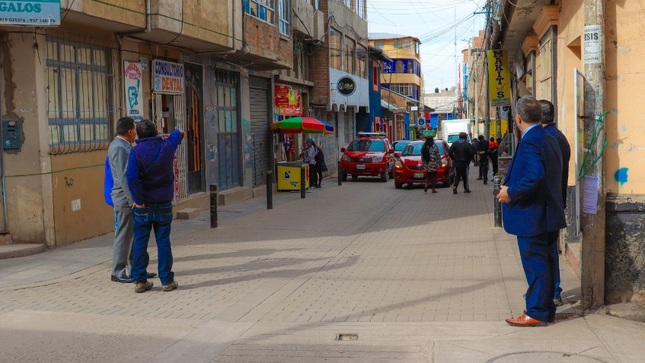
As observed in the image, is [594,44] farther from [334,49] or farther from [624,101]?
[334,49]

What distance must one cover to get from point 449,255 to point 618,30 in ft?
15.2

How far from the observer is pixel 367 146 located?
30.8 metres

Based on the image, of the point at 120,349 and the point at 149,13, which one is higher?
the point at 149,13

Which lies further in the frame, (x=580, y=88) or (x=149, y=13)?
(x=149, y=13)

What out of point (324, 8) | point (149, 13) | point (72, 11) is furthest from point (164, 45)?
point (324, 8)

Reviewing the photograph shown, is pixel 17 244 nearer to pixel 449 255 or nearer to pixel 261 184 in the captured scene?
pixel 449 255

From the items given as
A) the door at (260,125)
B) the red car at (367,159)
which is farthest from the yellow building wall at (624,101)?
the red car at (367,159)

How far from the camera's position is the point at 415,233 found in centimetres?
1387

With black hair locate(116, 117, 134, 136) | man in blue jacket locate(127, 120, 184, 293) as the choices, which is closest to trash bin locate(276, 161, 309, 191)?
black hair locate(116, 117, 134, 136)

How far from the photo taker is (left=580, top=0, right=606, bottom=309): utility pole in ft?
23.1

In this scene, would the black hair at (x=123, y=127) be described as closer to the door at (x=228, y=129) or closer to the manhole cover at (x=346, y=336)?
the manhole cover at (x=346, y=336)

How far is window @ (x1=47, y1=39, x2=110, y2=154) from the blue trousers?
315 inches

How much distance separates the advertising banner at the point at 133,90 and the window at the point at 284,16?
8497 millimetres

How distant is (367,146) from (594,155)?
77.4 feet
